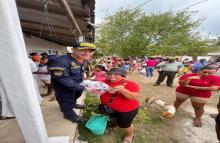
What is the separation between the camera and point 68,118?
3.12 meters

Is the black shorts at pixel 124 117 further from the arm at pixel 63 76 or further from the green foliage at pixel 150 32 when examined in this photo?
the green foliage at pixel 150 32

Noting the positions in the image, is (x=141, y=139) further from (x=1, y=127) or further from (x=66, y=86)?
(x=1, y=127)

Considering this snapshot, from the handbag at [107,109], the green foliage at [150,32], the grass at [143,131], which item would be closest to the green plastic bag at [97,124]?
the handbag at [107,109]

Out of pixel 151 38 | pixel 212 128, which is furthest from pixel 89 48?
pixel 151 38

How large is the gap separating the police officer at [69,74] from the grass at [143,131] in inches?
20.3

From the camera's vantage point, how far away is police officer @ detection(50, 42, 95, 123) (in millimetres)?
2504

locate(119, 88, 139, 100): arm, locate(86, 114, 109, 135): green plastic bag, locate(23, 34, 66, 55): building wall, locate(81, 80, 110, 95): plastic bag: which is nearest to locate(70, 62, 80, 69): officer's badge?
locate(81, 80, 110, 95): plastic bag

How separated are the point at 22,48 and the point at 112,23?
72.7 ft

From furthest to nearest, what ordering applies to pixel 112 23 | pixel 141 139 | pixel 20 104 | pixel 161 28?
1. pixel 112 23
2. pixel 161 28
3. pixel 141 139
4. pixel 20 104

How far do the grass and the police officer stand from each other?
515 mm

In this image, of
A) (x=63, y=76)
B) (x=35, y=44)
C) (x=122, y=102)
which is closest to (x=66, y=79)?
(x=63, y=76)

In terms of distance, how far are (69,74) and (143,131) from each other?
236 cm

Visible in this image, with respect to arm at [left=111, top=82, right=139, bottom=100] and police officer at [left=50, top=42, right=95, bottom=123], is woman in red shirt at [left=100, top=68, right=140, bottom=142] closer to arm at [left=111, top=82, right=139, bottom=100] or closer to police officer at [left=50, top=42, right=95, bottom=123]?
arm at [left=111, top=82, right=139, bottom=100]

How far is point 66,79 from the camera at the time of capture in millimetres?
2533
